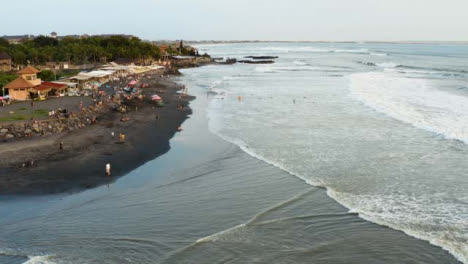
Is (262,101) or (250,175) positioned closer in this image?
(250,175)

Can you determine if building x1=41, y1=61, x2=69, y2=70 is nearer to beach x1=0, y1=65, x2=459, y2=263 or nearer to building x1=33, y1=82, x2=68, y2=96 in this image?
building x1=33, y1=82, x2=68, y2=96

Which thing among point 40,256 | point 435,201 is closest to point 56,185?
point 40,256

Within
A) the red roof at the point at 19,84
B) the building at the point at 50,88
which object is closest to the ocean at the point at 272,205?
the building at the point at 50,88

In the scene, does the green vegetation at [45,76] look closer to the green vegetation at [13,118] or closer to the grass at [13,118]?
the green vegetation at [13,118]

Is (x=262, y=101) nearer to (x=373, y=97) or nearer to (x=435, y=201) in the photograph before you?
(x=373, y=97)

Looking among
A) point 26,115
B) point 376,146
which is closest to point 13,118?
point 26,115

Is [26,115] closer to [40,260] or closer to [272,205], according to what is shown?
[40,260]

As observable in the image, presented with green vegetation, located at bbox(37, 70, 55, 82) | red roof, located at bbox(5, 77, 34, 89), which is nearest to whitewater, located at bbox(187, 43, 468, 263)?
red roof, located at bbox(5, 77, 34, 89)
